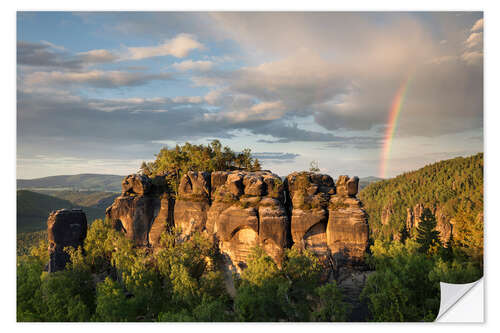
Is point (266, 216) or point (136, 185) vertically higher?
point (136, 185)

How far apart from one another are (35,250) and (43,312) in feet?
35.8

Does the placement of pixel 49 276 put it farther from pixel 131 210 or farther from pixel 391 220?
pixel 391 220

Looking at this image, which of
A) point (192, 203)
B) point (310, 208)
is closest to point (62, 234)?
point (192, 203)

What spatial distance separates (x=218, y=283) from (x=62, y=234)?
13.0 m

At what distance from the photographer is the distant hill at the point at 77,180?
67.5 ft

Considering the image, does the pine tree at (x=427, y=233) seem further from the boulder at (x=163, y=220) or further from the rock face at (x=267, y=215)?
the boulder at (x=163, y=220)

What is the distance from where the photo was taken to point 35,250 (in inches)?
1111

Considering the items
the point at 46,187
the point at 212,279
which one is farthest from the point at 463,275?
the point at 46,187

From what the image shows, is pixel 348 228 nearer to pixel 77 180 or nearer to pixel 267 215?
pixel 267 215

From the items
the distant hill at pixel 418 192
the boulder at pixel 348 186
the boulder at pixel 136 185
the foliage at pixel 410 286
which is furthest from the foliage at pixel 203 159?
the distant hill at pixel 418 192

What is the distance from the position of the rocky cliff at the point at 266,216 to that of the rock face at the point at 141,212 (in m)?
0.08

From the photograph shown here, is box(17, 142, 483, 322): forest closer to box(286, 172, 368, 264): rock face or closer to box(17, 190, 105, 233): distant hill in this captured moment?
box(286, 172, 368, 264): rock face

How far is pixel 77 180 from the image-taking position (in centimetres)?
3512
